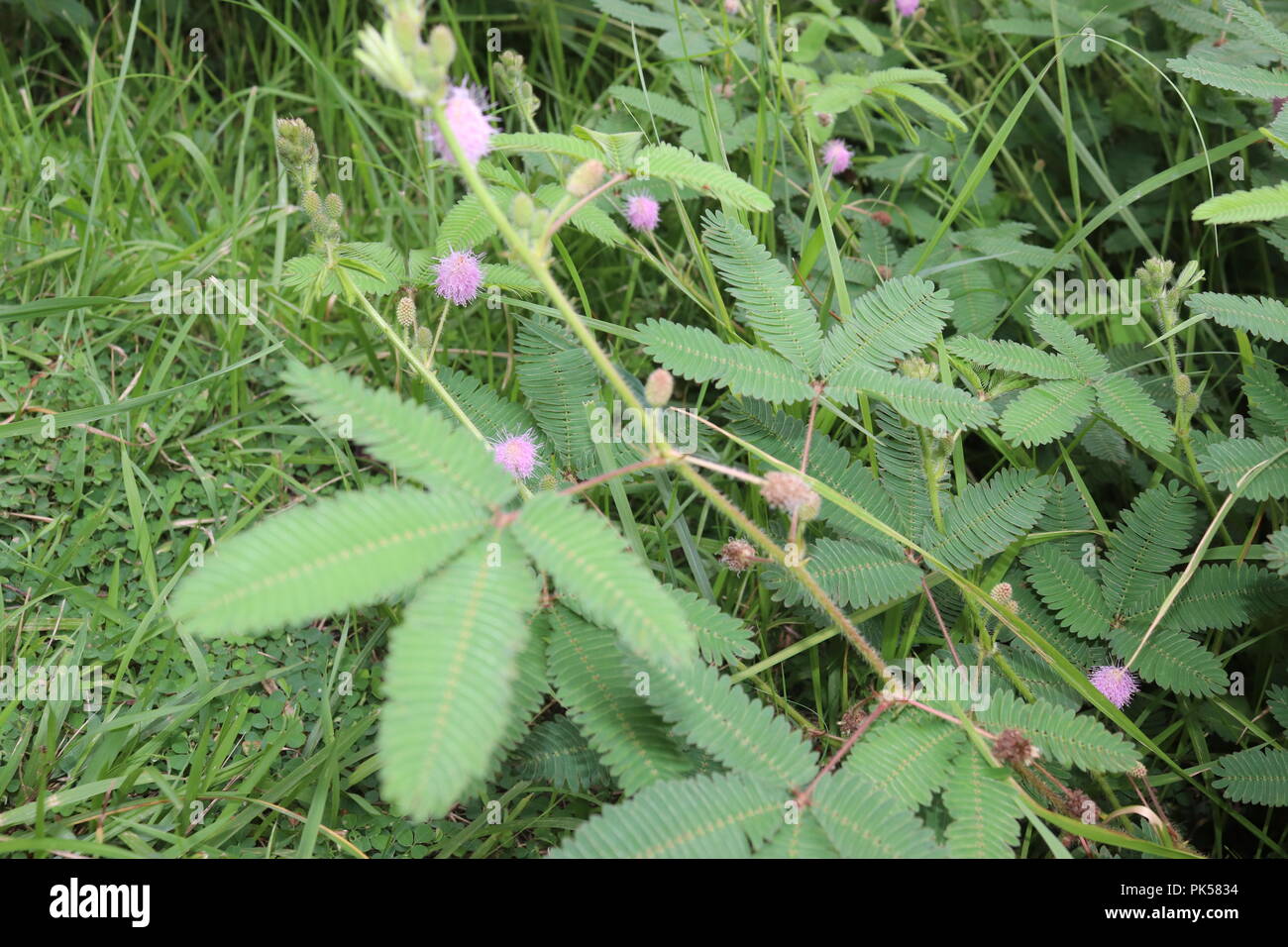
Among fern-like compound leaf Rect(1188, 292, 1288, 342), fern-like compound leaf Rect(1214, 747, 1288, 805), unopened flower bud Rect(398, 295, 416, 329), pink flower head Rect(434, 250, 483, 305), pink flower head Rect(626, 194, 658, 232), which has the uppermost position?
pink flower head Rect(626, 194, 658, 232)

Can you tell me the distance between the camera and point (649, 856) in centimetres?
132

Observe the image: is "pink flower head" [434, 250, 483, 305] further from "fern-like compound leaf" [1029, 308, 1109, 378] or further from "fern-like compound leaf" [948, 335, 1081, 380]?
"fern-like compound leaf" [1029, 308, 1109, 378]

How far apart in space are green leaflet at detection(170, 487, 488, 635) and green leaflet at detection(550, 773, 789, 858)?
17.2 inches

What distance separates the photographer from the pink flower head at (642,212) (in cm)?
232

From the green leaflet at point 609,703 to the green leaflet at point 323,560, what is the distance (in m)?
0.41

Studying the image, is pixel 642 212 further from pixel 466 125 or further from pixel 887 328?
pixel 466 125

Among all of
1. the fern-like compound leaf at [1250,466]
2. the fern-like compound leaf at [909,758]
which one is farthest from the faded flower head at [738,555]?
the fern-like compound leaf at [1250,466]

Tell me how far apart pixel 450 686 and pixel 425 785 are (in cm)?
11

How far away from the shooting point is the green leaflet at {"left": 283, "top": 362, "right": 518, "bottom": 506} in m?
1.27

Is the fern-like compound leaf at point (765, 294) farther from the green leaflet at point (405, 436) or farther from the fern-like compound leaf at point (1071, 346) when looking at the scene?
the green leaflet at point (405, 436)

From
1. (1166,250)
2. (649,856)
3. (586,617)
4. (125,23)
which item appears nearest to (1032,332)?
(1166,250)

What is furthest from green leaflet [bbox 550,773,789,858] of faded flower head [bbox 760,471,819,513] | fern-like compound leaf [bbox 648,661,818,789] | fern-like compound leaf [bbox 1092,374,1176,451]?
fern-like compound leaf [bbox 1092,374,1176,451]

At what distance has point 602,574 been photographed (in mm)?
1225

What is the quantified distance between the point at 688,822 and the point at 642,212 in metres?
1.48
